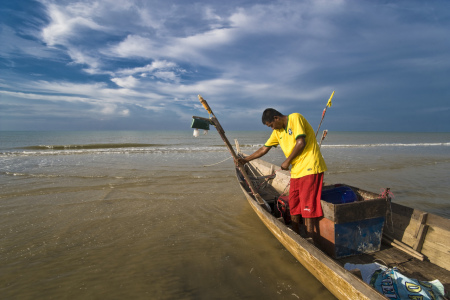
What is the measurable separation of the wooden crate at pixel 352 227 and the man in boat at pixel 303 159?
0.17m

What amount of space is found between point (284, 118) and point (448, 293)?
2872 mm

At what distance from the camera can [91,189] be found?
8.23m

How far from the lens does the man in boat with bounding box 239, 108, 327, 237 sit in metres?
3.22

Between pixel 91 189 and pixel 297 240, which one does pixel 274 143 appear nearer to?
pixel 297 240

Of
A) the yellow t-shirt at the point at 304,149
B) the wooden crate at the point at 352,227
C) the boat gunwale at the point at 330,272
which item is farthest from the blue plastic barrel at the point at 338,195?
the boat gunwale at the point at 330,272

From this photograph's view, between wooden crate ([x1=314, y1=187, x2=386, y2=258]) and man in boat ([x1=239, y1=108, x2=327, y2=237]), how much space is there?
0.56 ft

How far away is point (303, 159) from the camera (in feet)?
10.9

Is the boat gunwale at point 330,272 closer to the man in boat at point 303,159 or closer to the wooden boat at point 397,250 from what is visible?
the wooden boat at point 397,250

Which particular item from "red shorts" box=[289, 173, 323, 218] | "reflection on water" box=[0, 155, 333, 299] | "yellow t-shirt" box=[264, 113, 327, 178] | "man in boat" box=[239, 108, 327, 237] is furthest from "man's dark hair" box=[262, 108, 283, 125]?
"reflection on water" box=[0, 155, 333, 299]

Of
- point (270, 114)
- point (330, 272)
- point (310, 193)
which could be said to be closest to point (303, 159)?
point (310, 193)

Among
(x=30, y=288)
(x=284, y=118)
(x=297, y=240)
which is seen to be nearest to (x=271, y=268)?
(x=297, y=240)

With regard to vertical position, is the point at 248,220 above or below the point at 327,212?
below

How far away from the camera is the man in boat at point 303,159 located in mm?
3221

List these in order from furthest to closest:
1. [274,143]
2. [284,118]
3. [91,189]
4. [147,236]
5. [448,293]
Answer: [91,189], [147,236], [274,143], [284,118], [448,293]
